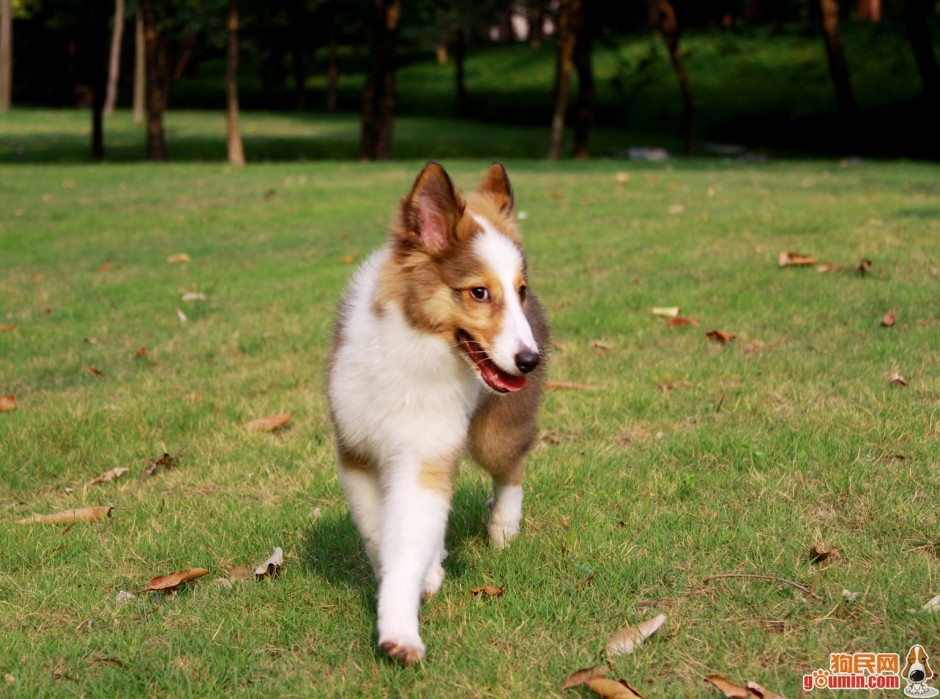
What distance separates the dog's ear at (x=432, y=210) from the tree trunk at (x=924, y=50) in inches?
1138

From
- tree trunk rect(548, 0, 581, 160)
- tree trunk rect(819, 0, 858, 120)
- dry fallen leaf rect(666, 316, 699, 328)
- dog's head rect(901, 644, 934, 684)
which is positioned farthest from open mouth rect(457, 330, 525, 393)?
tree trunk rect(819, 0, 858, 120)

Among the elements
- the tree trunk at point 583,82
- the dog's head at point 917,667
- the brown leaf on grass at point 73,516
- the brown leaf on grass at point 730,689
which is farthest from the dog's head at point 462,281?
the tree trunk at point 583,82

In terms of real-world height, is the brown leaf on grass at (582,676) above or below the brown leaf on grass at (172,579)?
above

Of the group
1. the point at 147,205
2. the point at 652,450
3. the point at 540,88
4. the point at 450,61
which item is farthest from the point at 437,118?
the point at 652,450

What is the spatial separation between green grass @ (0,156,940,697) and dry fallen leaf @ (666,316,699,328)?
0.11m

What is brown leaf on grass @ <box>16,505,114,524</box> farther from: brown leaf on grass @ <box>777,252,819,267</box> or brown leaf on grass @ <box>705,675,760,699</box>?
brown leaf on grass @ <box>777,252,819,267</box>

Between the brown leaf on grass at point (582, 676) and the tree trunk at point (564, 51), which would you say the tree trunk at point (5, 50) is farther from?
the brown leaf on grass at point (582, 676)

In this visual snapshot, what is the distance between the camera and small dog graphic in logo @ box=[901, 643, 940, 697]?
3.11 metres

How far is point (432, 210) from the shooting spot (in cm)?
385

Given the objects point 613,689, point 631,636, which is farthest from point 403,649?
point 631,636

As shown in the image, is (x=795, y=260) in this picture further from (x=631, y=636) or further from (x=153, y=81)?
(x=153, y=81)

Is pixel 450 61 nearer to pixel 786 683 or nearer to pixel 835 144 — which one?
pixel 835 144

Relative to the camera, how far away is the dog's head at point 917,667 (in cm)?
319

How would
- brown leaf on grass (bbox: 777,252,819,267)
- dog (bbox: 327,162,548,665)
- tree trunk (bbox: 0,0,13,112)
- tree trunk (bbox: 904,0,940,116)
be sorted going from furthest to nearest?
tree trunk (bbox: 0,0,13,112) → tree trunk (bbox: 904,0,940,116) → brown leaf on grass (bbox: 777,252,819,267) → dog (bbox: 327,162,548,665)
